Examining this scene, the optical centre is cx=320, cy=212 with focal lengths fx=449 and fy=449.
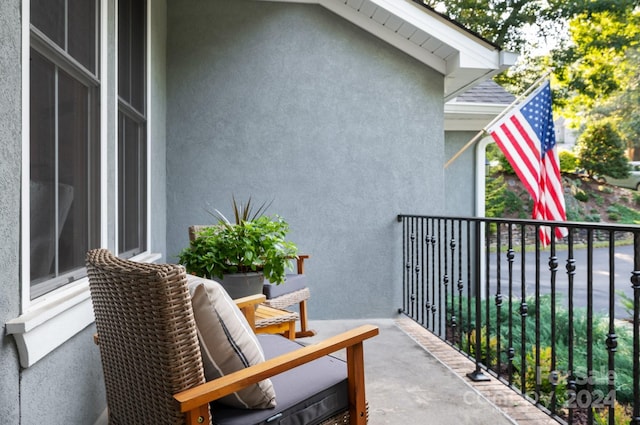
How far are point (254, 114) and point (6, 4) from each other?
277cm

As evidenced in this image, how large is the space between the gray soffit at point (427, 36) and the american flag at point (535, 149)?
0.49m

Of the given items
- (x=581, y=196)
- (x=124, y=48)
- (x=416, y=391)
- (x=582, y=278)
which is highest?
(x=124, y=48)

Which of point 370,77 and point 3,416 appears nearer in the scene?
point 3,416

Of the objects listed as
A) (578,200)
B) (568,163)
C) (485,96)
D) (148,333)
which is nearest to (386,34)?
(485,96)

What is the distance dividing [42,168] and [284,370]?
112cm

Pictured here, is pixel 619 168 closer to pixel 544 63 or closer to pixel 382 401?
pixel 544 63

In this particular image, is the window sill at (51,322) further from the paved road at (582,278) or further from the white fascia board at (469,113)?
the paved road at (582,278)

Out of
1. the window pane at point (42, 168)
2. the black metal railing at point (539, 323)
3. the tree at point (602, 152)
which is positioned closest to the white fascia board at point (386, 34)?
the black metal railing at point (539, 323)

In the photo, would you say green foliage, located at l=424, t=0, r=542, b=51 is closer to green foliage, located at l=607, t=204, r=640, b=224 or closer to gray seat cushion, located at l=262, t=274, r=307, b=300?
green foliage, located at l=607, t=204, r=640, b=224

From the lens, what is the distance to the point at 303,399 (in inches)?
53.9

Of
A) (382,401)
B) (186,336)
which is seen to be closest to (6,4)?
(186,336)

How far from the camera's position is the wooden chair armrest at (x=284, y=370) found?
1.10m

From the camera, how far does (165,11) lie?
12.8ft

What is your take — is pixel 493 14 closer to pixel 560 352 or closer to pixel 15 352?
pixel 560 352
